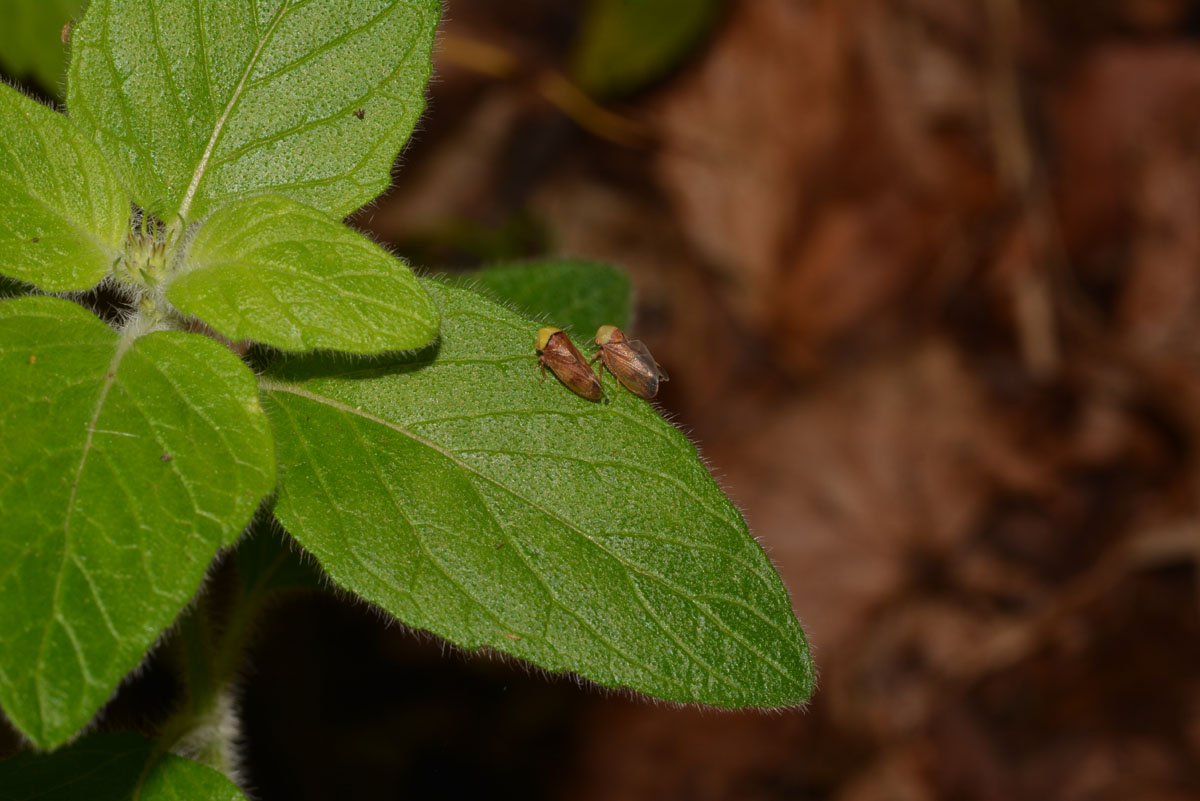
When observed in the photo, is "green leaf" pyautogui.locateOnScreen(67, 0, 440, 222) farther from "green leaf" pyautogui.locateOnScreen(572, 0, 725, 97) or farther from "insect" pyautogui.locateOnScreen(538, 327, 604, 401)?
"green leaf" pyautogui.locateOnScreen(572, 0, 725, 97)

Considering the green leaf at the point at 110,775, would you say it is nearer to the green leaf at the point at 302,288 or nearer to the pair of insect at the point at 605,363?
the green leaf at the point at 302,288

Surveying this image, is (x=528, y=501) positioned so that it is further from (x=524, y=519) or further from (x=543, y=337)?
(x=543, y=337)

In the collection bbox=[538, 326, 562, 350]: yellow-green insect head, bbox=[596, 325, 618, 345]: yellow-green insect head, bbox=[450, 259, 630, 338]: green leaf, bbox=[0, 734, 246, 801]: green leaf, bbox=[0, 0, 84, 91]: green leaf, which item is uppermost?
bbox=[538, 326, 562, 350]: yellow-green insect head

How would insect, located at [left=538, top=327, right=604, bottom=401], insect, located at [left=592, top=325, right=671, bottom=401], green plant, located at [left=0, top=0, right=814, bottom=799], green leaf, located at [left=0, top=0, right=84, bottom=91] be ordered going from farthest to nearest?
1. green leaf, located at [left=0, top=0, right=84, bottom=91]
2. insect, located at [left=592, top=325, right=671, bottom=401]
3. insect, located at [left=538, top=327, right=604, bottom=401]
4. green plant, located at [left=0, top=0, right=814, bottom=799]

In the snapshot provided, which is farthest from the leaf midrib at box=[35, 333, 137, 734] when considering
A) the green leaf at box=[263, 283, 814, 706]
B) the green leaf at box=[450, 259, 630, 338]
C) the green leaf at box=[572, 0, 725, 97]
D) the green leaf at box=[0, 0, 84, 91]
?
the green leaf at box=[572, 0, 725, 97]

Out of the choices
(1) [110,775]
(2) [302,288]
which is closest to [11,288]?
(2) [302,288]

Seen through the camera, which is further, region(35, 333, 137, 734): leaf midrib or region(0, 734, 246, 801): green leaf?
region(0, 734, 246, 801): green leaf

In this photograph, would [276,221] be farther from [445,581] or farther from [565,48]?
[565,48]
